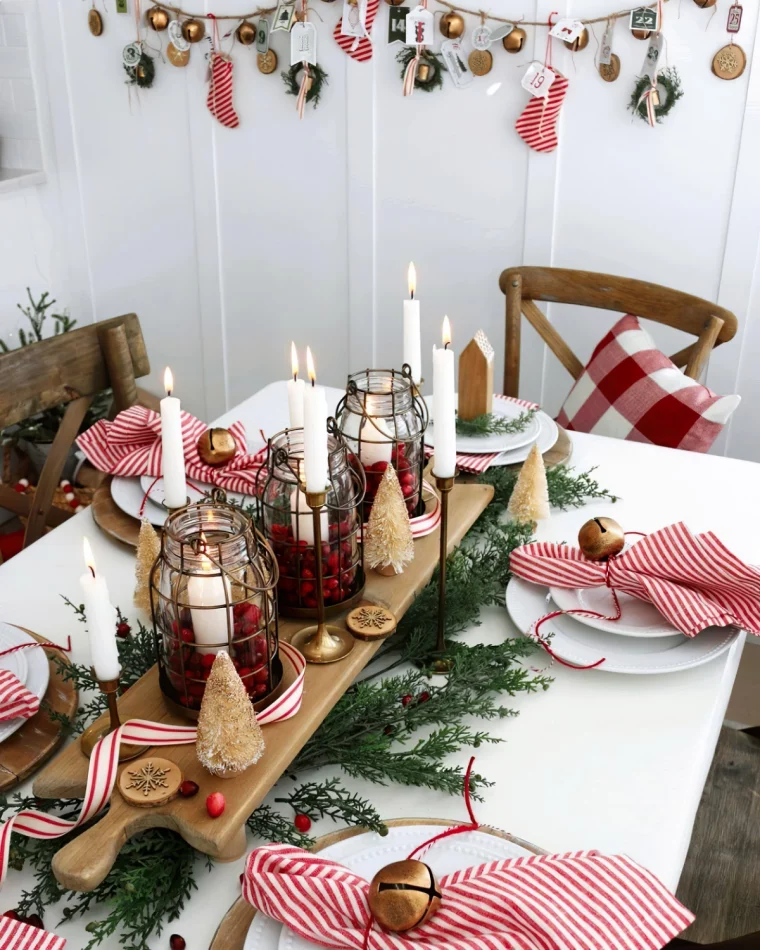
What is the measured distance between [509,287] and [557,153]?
Result: 509 millimetres

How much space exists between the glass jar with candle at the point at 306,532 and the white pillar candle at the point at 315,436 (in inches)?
6.5

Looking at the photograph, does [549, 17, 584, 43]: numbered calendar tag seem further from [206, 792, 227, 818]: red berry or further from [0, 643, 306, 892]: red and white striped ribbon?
[206, 792, 227, 818]: red berry

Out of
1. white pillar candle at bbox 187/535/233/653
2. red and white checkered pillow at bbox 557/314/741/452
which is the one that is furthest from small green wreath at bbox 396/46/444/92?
white pillar candle at bbox 187/535/233/653

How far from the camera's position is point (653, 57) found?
2152 millimetres

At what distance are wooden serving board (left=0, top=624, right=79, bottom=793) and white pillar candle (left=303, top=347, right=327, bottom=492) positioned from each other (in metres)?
0.38

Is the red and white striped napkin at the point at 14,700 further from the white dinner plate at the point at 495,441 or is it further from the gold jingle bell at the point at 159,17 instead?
the gold jingle bell at the point at 159,17

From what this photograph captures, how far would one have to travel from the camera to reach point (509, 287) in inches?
81.0

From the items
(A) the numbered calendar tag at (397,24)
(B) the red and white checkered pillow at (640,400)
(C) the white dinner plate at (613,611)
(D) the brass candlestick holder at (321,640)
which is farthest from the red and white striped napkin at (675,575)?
(A) the numbered calendar tag at (397,24)

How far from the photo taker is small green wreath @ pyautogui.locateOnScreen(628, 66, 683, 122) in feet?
7.14

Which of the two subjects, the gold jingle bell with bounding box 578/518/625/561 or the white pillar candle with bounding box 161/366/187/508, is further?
the gold jingle bell with bounding box 578/518/625/561

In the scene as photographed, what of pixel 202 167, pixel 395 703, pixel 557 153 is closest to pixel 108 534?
pixel 395 703

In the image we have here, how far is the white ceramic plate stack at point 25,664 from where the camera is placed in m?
1.01

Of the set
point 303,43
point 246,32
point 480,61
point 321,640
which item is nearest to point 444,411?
point 321,640

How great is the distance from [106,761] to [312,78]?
7.07ft
